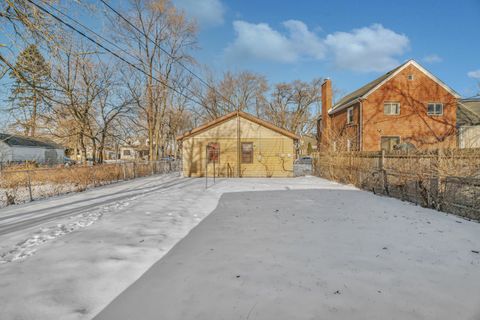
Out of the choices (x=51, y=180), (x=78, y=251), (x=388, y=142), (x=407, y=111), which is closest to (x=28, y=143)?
(x=51, y=180)

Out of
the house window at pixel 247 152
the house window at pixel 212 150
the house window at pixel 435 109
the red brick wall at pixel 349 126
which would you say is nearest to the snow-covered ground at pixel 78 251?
the house window at pixel 212 150

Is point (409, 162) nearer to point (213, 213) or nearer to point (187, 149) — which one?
point (213, 213)

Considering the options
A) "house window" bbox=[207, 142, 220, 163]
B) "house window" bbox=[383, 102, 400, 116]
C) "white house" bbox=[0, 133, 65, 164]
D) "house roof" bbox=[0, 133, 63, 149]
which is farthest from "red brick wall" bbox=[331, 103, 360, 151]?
"house roof" bbox=[0, 133, 63, 149]

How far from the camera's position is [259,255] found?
3.71 meters

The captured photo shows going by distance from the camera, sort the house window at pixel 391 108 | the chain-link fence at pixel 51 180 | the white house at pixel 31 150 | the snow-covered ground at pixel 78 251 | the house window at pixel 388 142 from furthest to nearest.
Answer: the white house at pixel 31 150, the house window at pixel 388 142, the house window at pixel 391 108, the chain-link fence at pixel 51 180, the snow-covered ground at pixel 78 251

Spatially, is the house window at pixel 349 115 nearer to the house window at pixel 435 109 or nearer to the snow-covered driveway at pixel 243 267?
the house window at pixel 435 109

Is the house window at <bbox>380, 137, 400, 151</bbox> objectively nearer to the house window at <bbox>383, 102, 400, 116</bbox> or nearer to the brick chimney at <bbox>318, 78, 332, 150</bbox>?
the house window at <bbox>383, 102, 400, 116</bbox>

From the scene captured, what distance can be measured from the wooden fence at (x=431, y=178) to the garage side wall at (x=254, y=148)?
22.1 ft

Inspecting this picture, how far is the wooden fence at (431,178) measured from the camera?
5844 mm

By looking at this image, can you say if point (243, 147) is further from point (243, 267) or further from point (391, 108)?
point (243, 267)

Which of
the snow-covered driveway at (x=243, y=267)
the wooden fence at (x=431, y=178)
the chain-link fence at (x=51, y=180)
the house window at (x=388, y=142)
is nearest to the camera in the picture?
the snow-covered driveway at (x=243, y=267)

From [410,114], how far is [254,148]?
12.7 meters

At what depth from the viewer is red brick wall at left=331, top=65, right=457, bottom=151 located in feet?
64.1

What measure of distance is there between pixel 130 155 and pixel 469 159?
68728 millimetres
